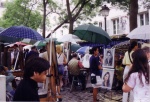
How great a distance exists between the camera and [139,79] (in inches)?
171

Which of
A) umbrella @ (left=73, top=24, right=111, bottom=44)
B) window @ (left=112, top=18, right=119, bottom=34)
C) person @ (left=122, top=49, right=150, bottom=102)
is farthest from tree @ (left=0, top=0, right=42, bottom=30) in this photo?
person @ (left=122, top=49, right=150, bottom=102)

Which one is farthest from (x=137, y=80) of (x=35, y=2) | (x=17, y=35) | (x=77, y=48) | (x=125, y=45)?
(x=35, y=2)

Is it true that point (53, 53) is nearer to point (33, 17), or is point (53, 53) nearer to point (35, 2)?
point (35, 2)

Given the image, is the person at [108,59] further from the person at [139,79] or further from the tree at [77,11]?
the tree at [77,11]

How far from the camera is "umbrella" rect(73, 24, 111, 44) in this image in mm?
11289

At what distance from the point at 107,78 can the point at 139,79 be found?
19.8 ft

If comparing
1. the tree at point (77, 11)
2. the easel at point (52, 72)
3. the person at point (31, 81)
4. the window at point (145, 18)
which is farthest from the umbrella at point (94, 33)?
the window at point (145, 18)

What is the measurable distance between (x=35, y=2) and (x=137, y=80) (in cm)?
3070

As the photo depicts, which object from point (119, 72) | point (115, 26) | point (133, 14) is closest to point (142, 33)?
point (119, 72)

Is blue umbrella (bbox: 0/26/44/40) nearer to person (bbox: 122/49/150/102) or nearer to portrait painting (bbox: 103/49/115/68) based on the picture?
portrait painting (bbox: 103/49/115/68)

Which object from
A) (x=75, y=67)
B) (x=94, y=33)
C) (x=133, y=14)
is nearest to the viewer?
(x=75, y=67)

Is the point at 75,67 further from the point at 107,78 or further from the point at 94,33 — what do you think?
the point at 107,78

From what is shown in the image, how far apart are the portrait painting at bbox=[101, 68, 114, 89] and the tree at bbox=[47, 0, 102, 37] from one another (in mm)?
13083

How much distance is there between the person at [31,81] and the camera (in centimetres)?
339
